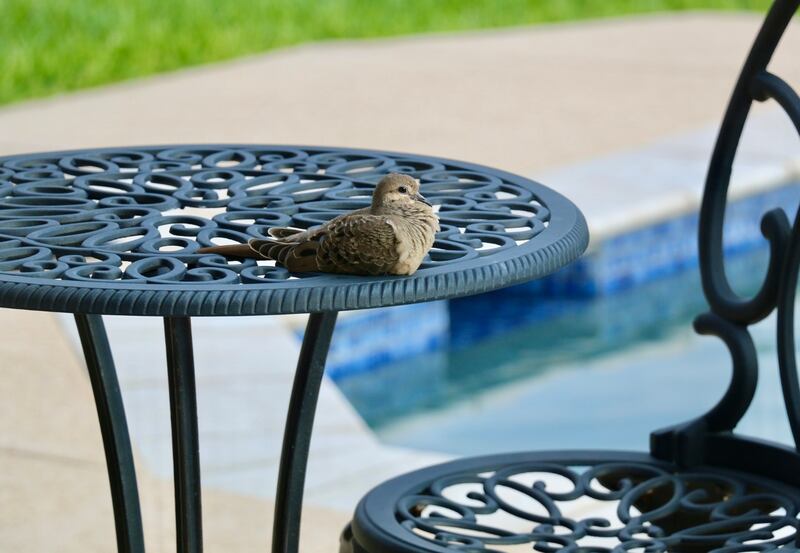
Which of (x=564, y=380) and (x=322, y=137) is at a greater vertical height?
(x=322, y=137)

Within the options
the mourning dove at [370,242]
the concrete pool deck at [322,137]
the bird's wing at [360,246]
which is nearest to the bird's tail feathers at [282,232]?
the mourning dove at [370,242]

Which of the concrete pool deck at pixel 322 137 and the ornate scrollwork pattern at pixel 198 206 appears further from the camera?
the concrete pool deck at pixel 322 137

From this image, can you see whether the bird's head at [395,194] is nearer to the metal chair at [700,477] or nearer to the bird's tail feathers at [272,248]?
the bird's tail feathers at [272,248]

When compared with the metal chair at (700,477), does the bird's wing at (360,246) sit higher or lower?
higher

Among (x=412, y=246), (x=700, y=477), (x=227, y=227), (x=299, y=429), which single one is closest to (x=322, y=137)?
(x=299, y=429)

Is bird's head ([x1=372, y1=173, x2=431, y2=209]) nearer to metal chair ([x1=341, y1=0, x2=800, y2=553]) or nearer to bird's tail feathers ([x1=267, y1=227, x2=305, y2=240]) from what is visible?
bird's tail feathers ([x1=267, y1=227, x2=305, y2=240])

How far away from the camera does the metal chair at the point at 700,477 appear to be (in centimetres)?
211

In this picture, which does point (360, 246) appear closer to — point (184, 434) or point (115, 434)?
point (184, 434)

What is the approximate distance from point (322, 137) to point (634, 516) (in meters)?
5.29

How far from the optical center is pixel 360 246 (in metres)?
1.74

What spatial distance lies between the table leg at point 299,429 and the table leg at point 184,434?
0.57 ft

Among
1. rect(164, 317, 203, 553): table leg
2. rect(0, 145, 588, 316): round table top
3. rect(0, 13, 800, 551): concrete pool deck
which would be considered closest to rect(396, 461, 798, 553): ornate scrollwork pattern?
rect(164, 317, 203, 553): table leg

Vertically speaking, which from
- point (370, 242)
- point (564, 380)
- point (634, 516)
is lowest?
point (564, 380)

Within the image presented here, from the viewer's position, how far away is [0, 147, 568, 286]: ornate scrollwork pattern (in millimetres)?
1838
